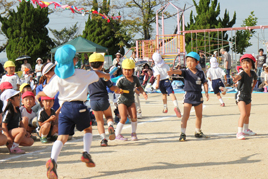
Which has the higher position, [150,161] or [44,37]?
[44,37]

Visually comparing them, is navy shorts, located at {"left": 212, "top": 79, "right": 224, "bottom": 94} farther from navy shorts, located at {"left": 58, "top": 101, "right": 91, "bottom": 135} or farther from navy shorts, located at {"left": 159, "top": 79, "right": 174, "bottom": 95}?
navy shorts, located at {"left": 58, "top": 101, "right": 91, "bottom": 135}

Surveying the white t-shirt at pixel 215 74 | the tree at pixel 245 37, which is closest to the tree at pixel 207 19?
the tree at pixel 245 37

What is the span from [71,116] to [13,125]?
2288 mm

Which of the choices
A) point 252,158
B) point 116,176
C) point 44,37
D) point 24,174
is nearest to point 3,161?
point 24,174

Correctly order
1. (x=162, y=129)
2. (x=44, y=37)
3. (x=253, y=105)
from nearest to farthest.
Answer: (x=162, y=129)
(x=253, y=105)
(x=44, y=37)

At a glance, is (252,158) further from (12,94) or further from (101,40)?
(101,40)

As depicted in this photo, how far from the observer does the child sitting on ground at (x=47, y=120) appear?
24.3ft

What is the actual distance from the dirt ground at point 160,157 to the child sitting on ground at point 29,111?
1.76 feet

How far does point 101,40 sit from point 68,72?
30734 mm

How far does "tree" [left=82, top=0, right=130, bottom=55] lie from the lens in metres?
34.0

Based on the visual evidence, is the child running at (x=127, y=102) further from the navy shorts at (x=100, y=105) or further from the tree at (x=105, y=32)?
the tree at (x=105, y=32)

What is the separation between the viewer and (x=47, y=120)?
743cm

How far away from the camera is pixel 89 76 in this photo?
16.3 feet

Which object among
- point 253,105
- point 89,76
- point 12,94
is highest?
point 89,76
